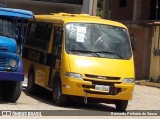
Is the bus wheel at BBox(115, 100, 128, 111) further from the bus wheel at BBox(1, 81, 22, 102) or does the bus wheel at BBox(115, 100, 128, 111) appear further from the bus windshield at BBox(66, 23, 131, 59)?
the bus wheel at BBox(1, 81, 22, 102)

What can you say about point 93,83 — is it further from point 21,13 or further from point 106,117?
point 21,13

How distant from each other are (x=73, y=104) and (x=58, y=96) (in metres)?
0.84

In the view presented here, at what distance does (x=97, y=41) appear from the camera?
1398cm

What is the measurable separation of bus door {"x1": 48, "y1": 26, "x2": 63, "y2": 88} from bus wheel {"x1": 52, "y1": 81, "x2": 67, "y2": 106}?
0.45 meters

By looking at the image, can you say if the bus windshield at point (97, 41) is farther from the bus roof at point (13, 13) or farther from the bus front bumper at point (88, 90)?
the bus roof at point (13, 13)

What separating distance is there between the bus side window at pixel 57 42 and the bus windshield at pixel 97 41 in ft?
1.20

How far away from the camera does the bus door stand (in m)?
13.9

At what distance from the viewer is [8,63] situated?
1259 centimetres

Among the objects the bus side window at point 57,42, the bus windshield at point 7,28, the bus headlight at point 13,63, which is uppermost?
the bus windshield at point 7,28

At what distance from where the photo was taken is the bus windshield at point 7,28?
13141mm

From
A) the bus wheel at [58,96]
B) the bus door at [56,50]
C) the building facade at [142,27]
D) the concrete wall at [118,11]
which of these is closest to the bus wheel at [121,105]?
the bus wheel at [58,96]

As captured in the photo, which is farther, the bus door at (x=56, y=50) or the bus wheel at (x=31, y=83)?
the bus wheel at (x=31, y=83)

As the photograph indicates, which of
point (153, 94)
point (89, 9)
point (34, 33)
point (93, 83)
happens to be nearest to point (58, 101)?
point (93, 83)

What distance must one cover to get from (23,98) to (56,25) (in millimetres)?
2407
